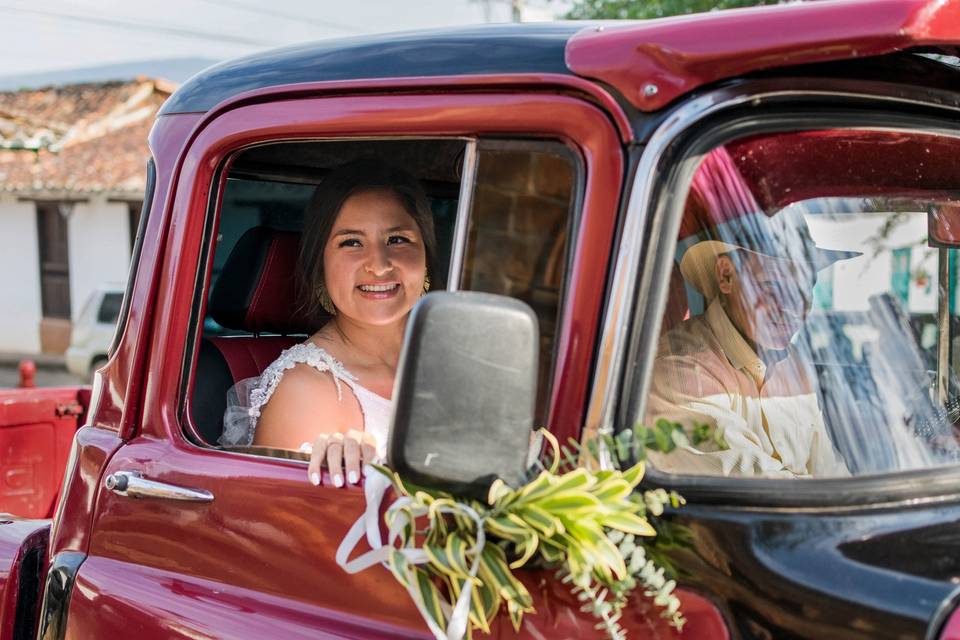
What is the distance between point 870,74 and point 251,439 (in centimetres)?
146

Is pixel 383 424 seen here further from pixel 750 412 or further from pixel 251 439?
pixel 750 412

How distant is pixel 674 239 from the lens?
4.85 feet

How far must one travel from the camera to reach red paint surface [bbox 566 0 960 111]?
4.45 ft

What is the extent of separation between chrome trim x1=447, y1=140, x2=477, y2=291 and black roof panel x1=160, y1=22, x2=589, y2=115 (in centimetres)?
13

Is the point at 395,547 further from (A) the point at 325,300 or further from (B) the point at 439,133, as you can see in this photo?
(A) the point at 325,300

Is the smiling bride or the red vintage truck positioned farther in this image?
the smiling bride

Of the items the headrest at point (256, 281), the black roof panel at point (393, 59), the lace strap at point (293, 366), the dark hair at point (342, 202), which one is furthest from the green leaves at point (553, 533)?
the headrest at point (256, 281)

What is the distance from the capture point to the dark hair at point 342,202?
8.34 ft

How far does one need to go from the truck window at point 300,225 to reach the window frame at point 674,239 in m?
0.12

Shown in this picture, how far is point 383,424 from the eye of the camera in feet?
7.77

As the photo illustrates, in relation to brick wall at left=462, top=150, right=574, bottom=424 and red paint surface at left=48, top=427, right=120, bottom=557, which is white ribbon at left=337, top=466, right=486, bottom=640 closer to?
brick wall at left=462, top=150, right=574, bottom=424

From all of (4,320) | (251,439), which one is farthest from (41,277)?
(251,439)

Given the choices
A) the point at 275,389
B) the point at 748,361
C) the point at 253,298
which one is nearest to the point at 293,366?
the point at 275,389

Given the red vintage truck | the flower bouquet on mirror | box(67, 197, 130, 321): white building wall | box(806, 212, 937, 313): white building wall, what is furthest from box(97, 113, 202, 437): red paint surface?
box(67, 197, 130, 321): white building wall
